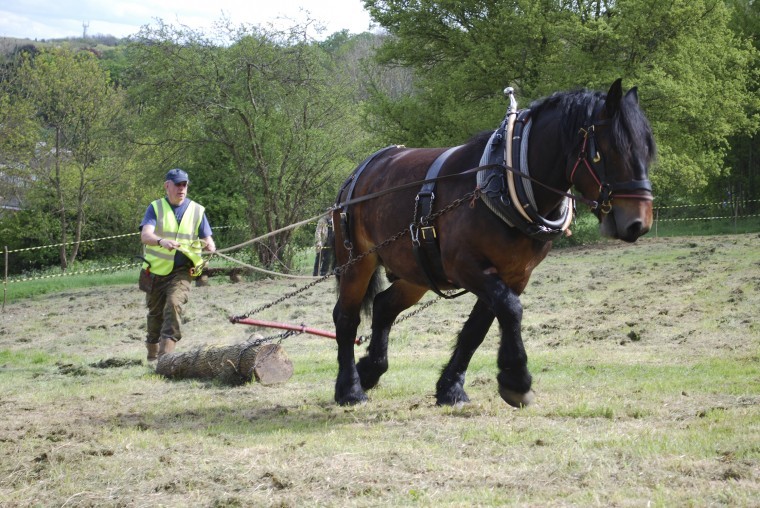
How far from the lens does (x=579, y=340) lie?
1009 cm

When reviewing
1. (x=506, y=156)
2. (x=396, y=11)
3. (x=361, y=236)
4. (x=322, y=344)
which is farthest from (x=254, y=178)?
(x=506, y=156)

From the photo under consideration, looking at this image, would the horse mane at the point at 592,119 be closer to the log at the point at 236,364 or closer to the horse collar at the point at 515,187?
the horse collar at the point at 515,187

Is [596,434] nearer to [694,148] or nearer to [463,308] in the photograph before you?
[463,308]

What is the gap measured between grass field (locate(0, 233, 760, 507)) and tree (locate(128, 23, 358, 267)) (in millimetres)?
9556

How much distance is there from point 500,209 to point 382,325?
203cm

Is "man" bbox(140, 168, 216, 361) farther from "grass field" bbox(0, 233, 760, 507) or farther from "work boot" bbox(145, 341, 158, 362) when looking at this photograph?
"grass field" bbox(0, 233, 760, 507)

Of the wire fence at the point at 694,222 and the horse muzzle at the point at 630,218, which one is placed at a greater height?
the horse muzzle at the point at 630,218

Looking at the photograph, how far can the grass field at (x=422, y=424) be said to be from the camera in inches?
174

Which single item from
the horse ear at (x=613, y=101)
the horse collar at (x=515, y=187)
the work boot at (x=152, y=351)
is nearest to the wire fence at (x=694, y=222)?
the work boot at (x=152, y=351)

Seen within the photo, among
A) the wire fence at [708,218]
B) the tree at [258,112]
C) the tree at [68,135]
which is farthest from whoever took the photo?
the tree at [68,135]

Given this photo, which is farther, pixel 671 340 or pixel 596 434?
pixel 671 340

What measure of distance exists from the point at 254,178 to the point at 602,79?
31.8ft

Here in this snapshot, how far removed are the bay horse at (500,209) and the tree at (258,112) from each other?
14170mm

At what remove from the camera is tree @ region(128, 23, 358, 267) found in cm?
2059
